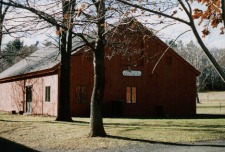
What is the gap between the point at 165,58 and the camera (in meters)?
30.7

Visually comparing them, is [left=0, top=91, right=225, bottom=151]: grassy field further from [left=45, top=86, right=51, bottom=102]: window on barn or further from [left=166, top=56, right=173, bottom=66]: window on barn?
[left=166, top=56, right=173, bottom=66]: window on barn

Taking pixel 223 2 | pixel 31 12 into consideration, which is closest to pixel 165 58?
pixel 31 12

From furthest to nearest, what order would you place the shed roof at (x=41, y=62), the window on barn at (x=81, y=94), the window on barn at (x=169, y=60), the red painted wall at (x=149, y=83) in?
the window on barn at (x=169, y=60) → the shed roof at (x=41, y=62) → the red painted wall at (x=149, y=83) → the window on barn at (x=81, y=94)

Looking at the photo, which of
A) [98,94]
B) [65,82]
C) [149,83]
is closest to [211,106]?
[149,83]

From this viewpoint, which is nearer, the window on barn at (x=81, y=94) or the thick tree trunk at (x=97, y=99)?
the thick tree trunk at (x=97, y=99)

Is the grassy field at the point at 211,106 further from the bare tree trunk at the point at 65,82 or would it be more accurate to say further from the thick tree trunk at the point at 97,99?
the thick tree trunk at the point at 97,99

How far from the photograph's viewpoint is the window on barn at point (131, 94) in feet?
97.1

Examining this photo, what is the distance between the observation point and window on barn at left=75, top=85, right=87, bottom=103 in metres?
27.8

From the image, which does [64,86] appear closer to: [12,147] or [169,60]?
[12,147]

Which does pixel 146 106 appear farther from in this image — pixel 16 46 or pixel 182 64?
pixel 16 46

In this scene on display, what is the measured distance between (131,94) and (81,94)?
4.12 metres

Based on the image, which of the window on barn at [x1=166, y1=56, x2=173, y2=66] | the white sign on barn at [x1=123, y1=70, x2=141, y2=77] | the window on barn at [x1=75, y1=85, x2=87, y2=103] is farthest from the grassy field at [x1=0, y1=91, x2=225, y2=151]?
the window on barn at [x1=166, y1=56, x2=173, y2=66]

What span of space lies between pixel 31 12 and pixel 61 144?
5.32 meters

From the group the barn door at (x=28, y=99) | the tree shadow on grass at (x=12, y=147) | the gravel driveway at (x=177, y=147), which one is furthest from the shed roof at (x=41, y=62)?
the gravel driveway at (x=177, y=147)
